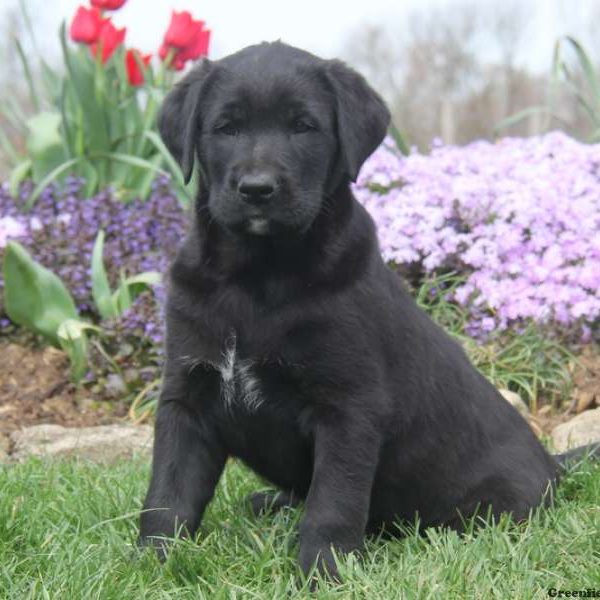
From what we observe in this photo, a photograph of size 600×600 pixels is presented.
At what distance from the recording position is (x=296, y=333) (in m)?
2.87

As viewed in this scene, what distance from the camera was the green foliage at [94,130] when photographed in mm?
6508

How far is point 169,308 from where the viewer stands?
10.0ft

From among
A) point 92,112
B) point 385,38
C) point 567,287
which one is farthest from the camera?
point 385,38

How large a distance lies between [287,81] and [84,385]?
2.83 metres

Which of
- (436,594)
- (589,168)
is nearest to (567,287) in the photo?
(589,168)

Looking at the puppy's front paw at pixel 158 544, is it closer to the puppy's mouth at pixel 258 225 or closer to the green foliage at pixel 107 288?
the puppy's mouth at pixel 258 225

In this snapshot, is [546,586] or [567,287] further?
[567,287]

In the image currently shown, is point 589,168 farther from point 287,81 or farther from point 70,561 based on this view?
point 70,561

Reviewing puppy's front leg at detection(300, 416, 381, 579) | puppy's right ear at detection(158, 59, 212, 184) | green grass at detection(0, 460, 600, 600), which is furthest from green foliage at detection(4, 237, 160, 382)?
puppy's front leg at detection(300, 416, 381, 579)

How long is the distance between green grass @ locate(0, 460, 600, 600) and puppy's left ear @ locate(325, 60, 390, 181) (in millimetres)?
1046

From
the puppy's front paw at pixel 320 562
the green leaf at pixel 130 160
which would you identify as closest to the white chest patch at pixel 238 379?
the puppy's front paw at pixel 320 562

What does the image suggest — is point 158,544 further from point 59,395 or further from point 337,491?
point 59,395

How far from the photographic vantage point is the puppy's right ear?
3.05 metres

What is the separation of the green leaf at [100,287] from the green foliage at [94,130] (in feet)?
3.20
